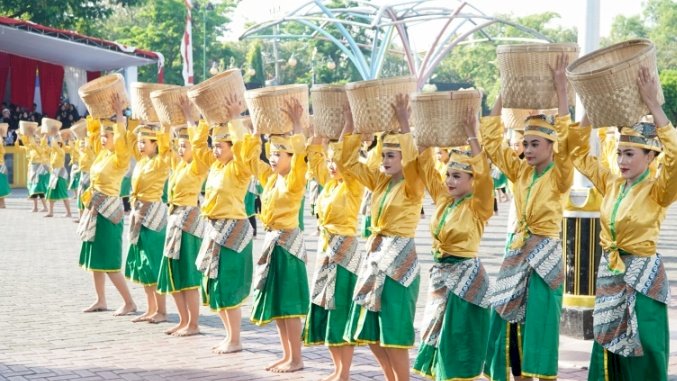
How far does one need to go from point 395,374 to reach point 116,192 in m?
4.49

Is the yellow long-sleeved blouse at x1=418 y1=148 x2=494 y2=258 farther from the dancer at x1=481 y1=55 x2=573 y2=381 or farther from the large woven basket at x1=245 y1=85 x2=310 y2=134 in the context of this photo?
the large woven basket at x1=245 y1=85 x2=310 y2=134

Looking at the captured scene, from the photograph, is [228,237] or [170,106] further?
[170,106]

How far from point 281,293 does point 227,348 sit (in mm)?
808

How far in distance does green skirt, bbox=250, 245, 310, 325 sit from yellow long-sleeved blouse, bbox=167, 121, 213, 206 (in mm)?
1471

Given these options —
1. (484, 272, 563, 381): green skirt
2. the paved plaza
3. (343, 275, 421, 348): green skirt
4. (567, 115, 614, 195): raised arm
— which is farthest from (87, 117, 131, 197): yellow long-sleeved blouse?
(567, 115, 614, 195): raised arm

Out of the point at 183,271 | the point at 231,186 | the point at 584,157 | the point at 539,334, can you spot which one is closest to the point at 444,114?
the point at 584,157

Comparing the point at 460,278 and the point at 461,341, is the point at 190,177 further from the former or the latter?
the point at 461,341

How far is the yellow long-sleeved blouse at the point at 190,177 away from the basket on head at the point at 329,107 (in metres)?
1.82

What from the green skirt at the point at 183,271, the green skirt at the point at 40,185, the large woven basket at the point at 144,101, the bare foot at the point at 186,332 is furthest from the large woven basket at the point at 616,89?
the green skirt at the point at 40,185

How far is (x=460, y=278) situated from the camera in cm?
604

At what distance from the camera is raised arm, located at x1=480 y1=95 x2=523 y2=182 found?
6059 millimetres

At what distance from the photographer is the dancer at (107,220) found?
9.82 meters

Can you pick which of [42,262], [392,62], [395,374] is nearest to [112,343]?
[395,374]

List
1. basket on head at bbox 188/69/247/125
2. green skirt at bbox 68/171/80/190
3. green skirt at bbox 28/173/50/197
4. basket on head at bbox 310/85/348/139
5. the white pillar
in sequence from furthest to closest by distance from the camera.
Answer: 1. green skirt at bbox 28/173/50/197
2. green skirt at bbox 68/171/80/190
3. the white pillar
4. basket on head at bbox 188/69/247/125
5. basket on head at bbox 310/85/348/139
